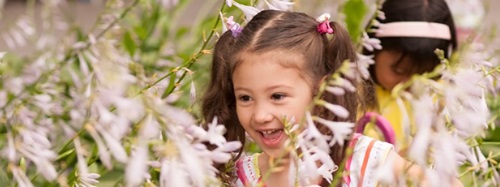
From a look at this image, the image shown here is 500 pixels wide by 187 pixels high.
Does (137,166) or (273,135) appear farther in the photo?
(273,135)

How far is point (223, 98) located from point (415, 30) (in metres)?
0.89

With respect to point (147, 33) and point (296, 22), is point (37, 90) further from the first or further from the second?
point (147, 33)

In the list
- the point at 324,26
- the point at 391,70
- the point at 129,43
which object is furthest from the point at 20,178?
the point at 129,43

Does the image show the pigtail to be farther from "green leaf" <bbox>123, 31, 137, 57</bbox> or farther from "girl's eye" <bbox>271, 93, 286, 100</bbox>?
"green leaf" <bbox>123, 31, 137, 57</bbox>

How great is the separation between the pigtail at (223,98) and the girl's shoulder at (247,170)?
1 cm

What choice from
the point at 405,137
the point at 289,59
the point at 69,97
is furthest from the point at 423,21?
the point at 405,137

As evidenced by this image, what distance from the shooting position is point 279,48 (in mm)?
1619

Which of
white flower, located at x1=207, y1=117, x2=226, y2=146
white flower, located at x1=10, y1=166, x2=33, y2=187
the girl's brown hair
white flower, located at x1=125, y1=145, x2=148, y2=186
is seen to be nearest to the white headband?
the girl's brown hair

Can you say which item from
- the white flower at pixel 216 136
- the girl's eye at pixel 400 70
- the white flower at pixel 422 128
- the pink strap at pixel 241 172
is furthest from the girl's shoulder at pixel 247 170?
the white flower at pixel 422 128

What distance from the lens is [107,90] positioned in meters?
0.98

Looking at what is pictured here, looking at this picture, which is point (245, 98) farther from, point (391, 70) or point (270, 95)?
point (391, 70)

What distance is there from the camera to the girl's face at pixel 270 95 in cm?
154

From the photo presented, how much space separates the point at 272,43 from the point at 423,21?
3.39 ft

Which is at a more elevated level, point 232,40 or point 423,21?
point 232,40
